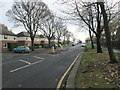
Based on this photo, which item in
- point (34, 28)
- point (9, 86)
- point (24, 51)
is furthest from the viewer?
point (34, 28)

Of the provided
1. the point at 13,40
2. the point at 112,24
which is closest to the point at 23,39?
the point at 13,40

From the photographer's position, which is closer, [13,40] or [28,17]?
[28,17]

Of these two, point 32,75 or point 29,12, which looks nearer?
point 32,75

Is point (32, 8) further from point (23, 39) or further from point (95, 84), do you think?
point (95, 84)

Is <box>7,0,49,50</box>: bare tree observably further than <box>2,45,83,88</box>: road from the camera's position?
Yes

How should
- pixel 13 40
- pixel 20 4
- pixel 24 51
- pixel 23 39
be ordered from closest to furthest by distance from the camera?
pixel 24 51 → pixel 20 4 → pixel 13 40 → pixel 23 39

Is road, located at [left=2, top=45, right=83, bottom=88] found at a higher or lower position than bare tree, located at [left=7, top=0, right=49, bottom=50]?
lower

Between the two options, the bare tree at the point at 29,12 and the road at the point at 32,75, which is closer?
the road at the point at 32,75

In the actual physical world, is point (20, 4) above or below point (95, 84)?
above

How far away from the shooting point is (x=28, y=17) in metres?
30.5

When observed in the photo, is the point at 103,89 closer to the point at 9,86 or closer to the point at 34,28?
the point at 9,86

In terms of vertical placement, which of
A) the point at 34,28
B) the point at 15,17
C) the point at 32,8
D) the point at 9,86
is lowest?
the point at 9,86

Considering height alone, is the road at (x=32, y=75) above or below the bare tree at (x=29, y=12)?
below

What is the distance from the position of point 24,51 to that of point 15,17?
30.7 ft
